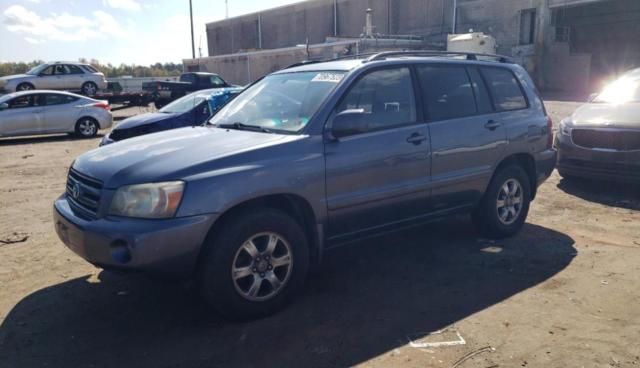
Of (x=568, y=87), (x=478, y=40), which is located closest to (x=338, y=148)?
(x=478, y=40)

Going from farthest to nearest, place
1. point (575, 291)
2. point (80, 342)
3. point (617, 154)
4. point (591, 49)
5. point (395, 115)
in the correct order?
point (591, 49)
point (617, 154)
point (395, 115)
point (575, 291)
point (80, 342)

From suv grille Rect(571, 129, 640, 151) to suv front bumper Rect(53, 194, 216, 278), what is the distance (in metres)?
6.16

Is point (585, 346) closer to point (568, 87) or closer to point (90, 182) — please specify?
point (90, 182)

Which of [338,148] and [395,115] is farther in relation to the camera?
[395,115]

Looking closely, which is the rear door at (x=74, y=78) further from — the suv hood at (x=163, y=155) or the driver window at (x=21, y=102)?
the suv hood at (x=163, y=155)

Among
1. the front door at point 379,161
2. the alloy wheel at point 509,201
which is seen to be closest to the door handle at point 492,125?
the alloy wheel at point 509,201

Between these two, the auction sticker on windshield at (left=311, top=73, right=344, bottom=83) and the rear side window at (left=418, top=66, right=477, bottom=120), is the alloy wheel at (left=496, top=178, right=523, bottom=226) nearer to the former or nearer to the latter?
the rear side window at (left=418, top=66, right=477, bottom=120)

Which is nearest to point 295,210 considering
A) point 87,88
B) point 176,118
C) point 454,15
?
point 176,118

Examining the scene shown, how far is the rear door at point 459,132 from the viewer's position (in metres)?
4.84

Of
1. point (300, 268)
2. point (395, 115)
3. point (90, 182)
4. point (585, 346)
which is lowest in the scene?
point (585, 346)

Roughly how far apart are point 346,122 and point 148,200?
5.12ft

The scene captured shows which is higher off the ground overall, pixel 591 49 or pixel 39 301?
pixel 591 49

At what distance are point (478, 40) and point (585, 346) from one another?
2523cm

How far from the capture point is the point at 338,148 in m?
4.11
